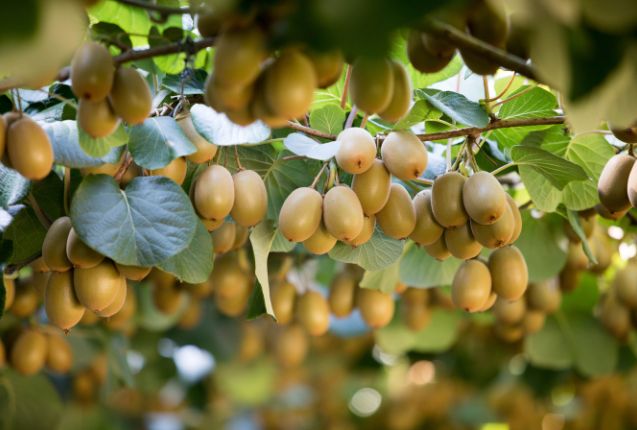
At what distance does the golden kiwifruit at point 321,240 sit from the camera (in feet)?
2.78

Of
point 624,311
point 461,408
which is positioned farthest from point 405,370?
point 624,311

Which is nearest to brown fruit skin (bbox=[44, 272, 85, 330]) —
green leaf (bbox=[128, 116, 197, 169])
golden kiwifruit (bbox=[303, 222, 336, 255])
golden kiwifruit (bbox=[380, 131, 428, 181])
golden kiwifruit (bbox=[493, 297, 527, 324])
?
green leaf (bbox=[128, 116, 197, 169])

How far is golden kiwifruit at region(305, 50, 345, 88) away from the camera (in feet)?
1.74

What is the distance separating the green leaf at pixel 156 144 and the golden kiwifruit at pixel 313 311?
58 centimetres

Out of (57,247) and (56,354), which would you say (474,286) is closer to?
(57,247)

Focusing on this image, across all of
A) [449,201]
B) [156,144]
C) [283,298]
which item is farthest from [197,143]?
[283,298]

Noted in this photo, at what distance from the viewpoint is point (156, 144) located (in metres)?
0.82

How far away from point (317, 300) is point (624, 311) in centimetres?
60

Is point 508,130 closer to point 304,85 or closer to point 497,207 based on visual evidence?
point 497,207

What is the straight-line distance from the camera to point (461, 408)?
2.54 m

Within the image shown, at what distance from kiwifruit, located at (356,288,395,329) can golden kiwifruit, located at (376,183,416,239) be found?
0.49 meters

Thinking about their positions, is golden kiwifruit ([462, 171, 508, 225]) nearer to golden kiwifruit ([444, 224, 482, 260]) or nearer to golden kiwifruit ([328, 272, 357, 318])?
golden kiwifruit ([444, 224, 482, 260])

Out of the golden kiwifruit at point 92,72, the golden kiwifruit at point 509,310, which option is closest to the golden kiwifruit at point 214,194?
the golden kiwifruit at point 92,72

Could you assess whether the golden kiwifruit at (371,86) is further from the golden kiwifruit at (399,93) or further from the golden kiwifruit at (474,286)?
the golden kiwifruit at (474,286)
